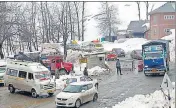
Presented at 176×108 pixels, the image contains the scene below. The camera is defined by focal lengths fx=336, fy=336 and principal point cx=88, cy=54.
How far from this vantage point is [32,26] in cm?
6069

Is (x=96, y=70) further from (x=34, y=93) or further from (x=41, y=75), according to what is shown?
(x=34, y=93)

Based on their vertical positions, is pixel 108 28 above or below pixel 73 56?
above

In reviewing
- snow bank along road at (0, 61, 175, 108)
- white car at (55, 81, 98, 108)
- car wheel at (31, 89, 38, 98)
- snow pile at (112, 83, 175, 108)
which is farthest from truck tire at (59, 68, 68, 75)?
snow pile at (112, 83, 175, 108)

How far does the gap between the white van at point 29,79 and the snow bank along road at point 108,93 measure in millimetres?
607

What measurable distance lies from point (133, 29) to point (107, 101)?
74056mm

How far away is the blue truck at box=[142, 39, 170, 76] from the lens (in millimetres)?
33000

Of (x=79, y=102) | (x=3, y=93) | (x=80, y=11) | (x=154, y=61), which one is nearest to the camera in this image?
(x=79, y=102)

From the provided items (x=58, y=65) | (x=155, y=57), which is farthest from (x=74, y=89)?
(x=58, y=65)

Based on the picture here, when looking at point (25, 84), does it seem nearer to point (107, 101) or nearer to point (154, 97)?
point (107, 101)

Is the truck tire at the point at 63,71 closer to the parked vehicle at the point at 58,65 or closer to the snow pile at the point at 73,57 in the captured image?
the parked vehicle at the point at 58,65

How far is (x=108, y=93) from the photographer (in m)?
25.6

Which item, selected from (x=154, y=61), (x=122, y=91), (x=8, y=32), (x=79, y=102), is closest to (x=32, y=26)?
(x=8, y=32)

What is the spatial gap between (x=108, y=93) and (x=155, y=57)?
9.49 metres

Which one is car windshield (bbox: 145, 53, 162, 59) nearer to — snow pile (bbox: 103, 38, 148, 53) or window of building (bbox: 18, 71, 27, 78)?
window of building (bbox: 18, 71, 27, 78)
